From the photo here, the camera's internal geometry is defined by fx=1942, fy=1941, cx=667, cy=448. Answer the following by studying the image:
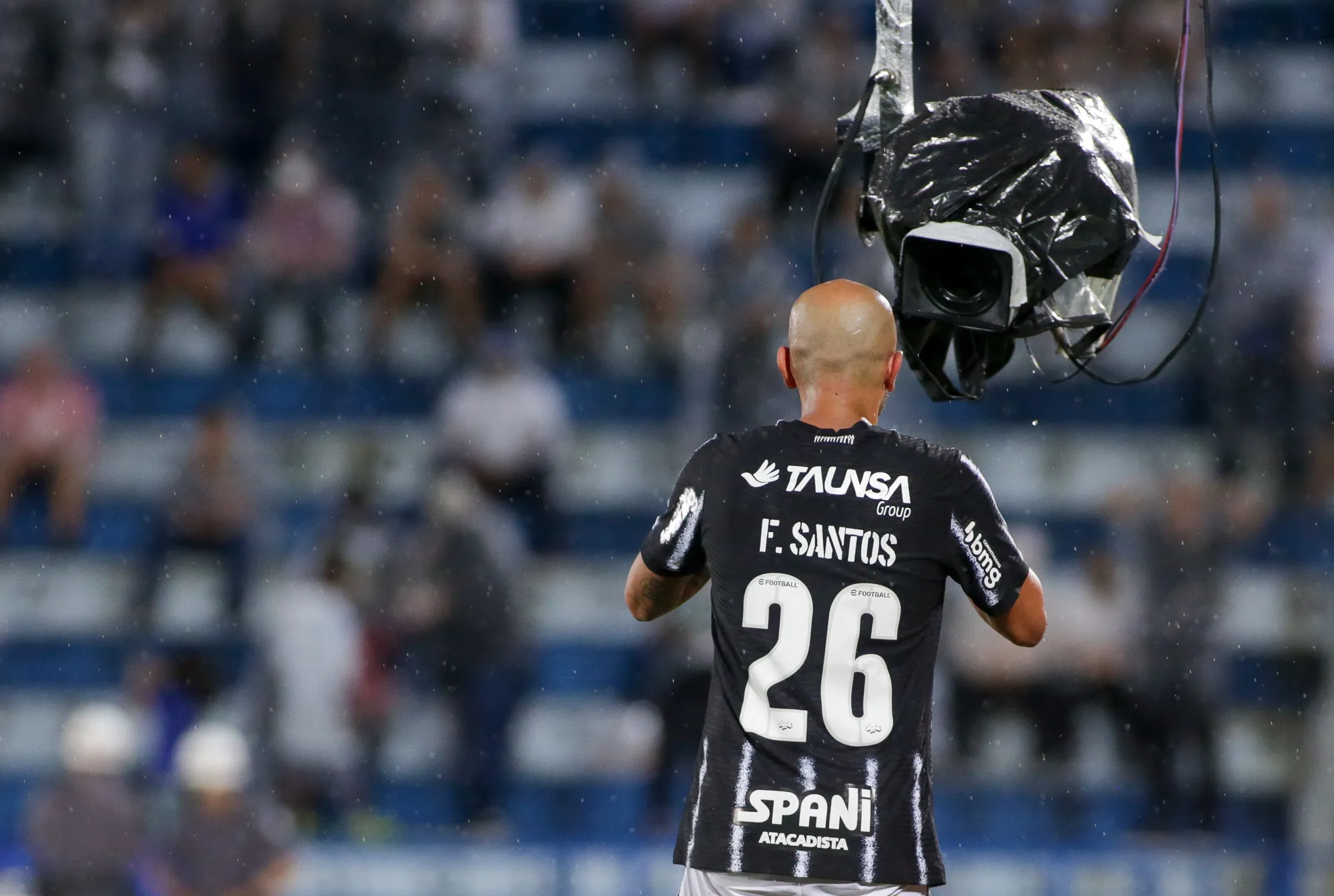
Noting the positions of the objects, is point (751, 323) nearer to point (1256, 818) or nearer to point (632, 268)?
point (632, 268)

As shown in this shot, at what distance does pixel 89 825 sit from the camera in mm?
8766

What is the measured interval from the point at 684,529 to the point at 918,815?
695 mm

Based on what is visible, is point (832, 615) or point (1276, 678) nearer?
point (832, 615)

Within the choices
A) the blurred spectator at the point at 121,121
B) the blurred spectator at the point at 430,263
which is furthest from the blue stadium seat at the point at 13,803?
the blurred spectator at the point at 121,121

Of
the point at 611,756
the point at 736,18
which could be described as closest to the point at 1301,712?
the point at 611,756

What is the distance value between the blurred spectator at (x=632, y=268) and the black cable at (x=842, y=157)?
7391 millimetres

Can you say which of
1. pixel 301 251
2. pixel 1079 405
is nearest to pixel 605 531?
pixel 301 251

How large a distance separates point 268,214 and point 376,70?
1.22 meters

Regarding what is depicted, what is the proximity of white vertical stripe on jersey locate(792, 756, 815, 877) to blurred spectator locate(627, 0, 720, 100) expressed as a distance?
10.1 metres

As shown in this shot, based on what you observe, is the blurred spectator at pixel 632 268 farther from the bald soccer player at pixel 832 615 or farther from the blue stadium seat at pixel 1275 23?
the bald soccer player at pixel 832 615

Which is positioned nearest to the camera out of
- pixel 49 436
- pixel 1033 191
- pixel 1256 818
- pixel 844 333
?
pixel 844 333

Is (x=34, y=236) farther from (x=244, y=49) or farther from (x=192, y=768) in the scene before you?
(x=192, y=768)

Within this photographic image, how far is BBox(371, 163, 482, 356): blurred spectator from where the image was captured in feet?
39.1

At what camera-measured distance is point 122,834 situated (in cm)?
877
